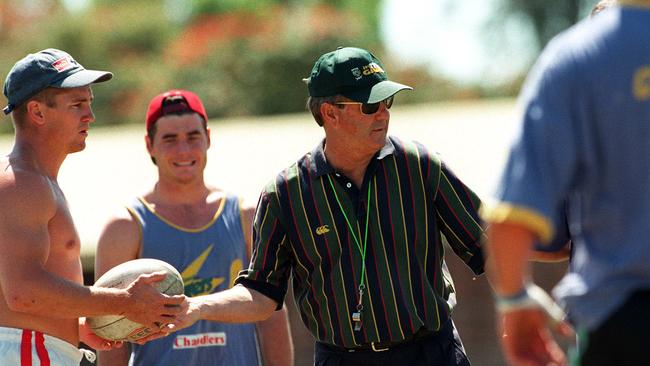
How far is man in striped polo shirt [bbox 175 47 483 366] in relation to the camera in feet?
19.7

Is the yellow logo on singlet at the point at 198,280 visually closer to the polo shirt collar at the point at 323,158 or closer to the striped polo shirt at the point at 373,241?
the striped polo shirt at the point at 373,241

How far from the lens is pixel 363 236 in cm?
607

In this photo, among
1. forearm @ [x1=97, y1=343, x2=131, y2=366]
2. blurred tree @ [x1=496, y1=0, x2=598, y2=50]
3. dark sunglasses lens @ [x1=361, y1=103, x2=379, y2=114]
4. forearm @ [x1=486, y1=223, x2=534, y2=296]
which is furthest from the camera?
blurred tree @ [x1=496, y1=0, x2=598, y2=50]

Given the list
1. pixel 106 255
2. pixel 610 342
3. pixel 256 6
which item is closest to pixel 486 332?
pixel 106 255

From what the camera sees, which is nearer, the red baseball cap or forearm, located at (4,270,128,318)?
forearm, located at (4,270,128,318)

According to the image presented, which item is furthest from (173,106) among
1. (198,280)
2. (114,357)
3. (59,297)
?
(59,297)

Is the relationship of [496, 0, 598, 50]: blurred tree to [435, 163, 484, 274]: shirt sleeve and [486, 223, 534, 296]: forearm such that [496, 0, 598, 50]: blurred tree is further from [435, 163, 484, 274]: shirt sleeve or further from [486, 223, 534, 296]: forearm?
[486, 223, 534, 296]: forearm

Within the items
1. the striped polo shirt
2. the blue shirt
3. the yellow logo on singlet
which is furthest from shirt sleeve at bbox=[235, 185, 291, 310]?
the blue shirt

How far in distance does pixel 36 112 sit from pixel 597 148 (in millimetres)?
2991

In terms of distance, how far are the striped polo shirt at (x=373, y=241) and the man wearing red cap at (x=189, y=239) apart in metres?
0.73

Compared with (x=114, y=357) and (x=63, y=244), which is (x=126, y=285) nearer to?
(x=63, y=244)

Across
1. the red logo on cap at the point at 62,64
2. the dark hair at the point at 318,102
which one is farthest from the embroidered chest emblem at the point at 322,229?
the red logo on cap at the point at 62,64

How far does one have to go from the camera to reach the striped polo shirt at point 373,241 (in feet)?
19.7

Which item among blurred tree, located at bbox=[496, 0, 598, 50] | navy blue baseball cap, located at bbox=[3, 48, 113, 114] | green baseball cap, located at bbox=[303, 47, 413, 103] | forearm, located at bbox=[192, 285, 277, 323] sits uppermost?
navy blue baseball cap, located at bbox=[3, 48, 113, 114]
